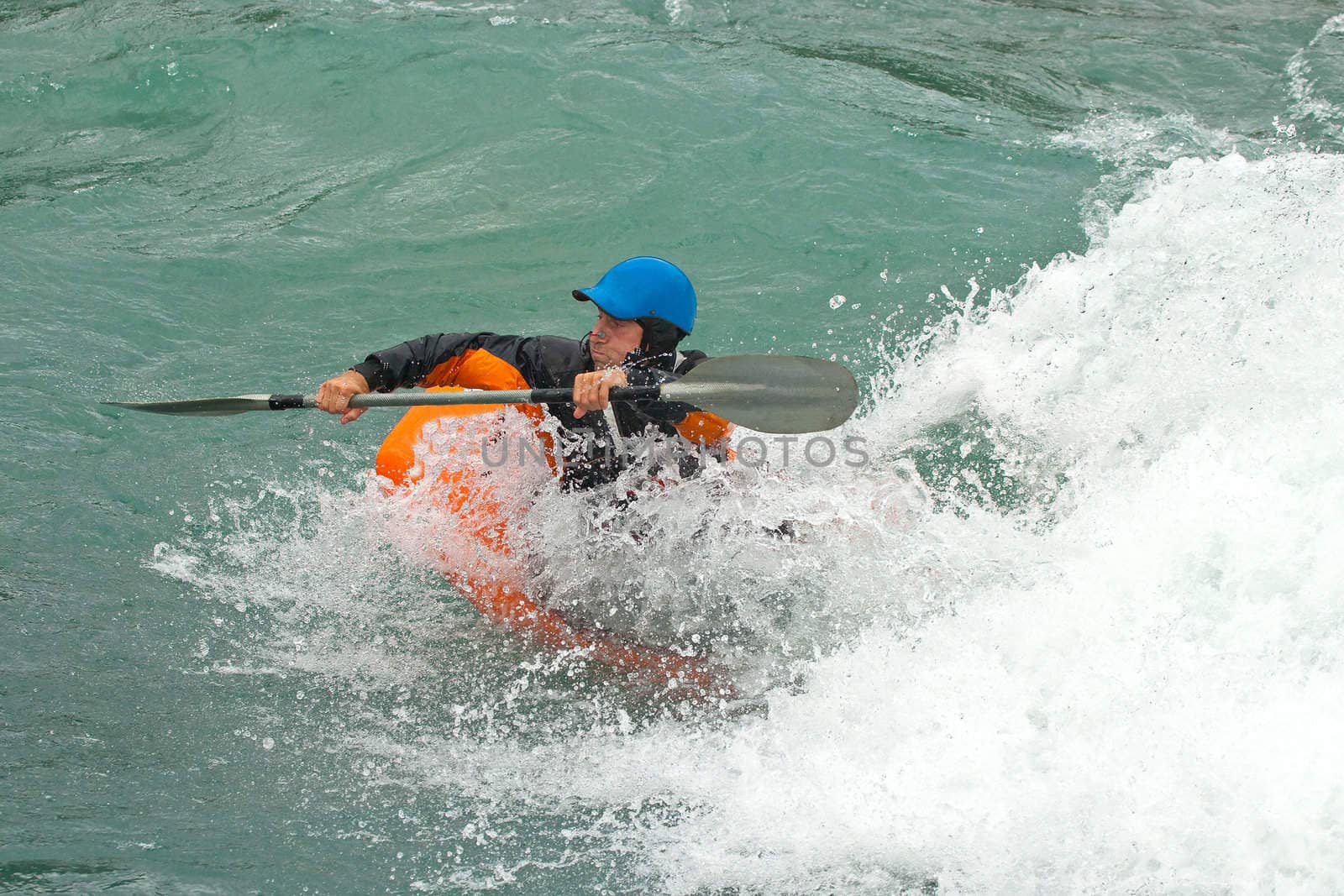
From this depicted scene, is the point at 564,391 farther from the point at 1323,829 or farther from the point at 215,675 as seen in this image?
the point at 1323,829

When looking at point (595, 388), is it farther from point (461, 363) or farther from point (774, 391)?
point (461, 363)

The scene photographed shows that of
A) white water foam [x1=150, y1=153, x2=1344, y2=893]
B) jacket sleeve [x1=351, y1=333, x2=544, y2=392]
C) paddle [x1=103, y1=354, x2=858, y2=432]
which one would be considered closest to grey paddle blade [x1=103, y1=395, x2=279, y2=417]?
paddle [x1=103, y1=354, x2=858, y2=432]

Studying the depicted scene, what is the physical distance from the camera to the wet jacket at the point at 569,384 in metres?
3.96

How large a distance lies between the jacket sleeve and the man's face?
288 millimetres

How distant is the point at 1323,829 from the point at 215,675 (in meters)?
3.32

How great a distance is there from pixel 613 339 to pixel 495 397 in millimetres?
438

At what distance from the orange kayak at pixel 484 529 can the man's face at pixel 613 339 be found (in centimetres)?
44

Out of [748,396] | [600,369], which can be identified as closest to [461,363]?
[600,369]

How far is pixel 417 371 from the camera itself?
4074 mm

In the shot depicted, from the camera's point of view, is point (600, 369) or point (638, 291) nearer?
point (638, 291)

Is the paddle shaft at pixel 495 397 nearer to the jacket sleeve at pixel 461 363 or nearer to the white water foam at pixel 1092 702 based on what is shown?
the jacket sleeve at pixel 461 363

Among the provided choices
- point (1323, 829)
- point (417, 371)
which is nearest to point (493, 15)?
point (417, 371)

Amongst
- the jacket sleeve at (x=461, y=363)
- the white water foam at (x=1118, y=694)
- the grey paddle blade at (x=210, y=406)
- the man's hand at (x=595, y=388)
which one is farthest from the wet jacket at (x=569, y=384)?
the white water foam at (x=1118, y=694)

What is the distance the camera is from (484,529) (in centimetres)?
420
